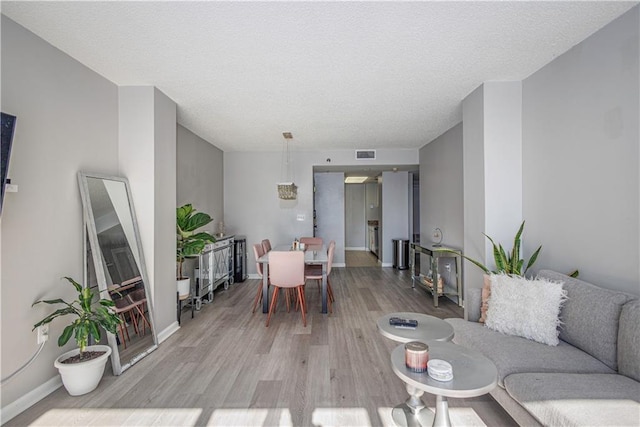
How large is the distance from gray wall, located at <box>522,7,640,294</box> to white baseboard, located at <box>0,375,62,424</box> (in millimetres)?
4109

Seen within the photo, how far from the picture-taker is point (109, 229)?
2.70m

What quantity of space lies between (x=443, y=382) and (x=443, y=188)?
4.00m

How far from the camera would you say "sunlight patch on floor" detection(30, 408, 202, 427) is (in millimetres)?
1895

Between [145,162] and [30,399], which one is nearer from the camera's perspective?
[30,399]

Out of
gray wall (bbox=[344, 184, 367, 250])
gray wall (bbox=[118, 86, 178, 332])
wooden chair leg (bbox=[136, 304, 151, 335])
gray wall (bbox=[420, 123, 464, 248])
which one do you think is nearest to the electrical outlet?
wooden chair leg (bbox=[136, 304, 151, 335])

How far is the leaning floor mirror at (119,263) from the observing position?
2.55 m

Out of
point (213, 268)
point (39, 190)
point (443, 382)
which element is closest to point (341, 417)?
point (443, 382)

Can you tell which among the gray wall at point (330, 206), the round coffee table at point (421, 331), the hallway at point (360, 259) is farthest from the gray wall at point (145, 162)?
the hallway at point (360, 259)

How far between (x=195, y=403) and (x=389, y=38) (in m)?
2.96

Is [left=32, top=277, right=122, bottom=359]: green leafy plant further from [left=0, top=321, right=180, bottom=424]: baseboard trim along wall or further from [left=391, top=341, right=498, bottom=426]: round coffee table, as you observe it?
[left=391, top=341, right=498, bottom=426]: round coffee table

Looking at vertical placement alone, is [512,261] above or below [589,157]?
below

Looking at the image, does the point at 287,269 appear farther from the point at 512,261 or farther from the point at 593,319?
the point at 593,319

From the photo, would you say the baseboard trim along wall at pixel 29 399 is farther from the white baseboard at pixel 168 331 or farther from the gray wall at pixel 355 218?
the gray wall at pixel 355 218

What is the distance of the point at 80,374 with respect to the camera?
7.06ft
